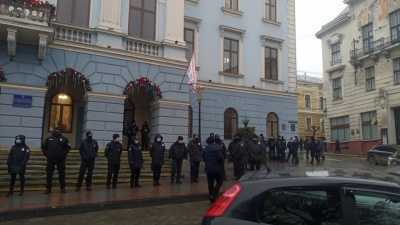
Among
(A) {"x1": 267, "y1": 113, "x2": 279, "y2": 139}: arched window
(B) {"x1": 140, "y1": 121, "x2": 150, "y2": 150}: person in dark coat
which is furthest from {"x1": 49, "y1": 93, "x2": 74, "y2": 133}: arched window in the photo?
(A) {"x1": 267, "y1": 113, "x2": 279, "y2": 139}: arched window

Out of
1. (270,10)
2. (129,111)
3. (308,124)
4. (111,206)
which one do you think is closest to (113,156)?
(111,206)

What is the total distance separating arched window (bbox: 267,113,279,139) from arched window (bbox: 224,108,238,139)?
293 cm

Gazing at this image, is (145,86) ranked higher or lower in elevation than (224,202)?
higher

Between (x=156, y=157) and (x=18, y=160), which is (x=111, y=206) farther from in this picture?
(x=156, y=157)

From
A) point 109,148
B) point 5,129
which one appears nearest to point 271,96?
point 109,148

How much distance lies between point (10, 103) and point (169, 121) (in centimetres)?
713

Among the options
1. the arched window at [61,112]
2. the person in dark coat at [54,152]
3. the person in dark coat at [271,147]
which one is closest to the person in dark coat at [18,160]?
the person in dark coat at [54,152]

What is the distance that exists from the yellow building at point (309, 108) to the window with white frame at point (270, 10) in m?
30.1

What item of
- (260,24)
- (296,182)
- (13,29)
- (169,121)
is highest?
(260,24)

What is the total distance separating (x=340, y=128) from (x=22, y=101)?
3358 centimetres

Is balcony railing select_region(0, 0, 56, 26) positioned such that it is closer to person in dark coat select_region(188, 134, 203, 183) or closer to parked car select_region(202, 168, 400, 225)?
person in dark coat select_region(188, 134, 203, 183)

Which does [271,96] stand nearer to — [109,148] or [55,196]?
[109,148]

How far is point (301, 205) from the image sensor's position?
2.88 metres

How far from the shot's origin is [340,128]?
38250mm
